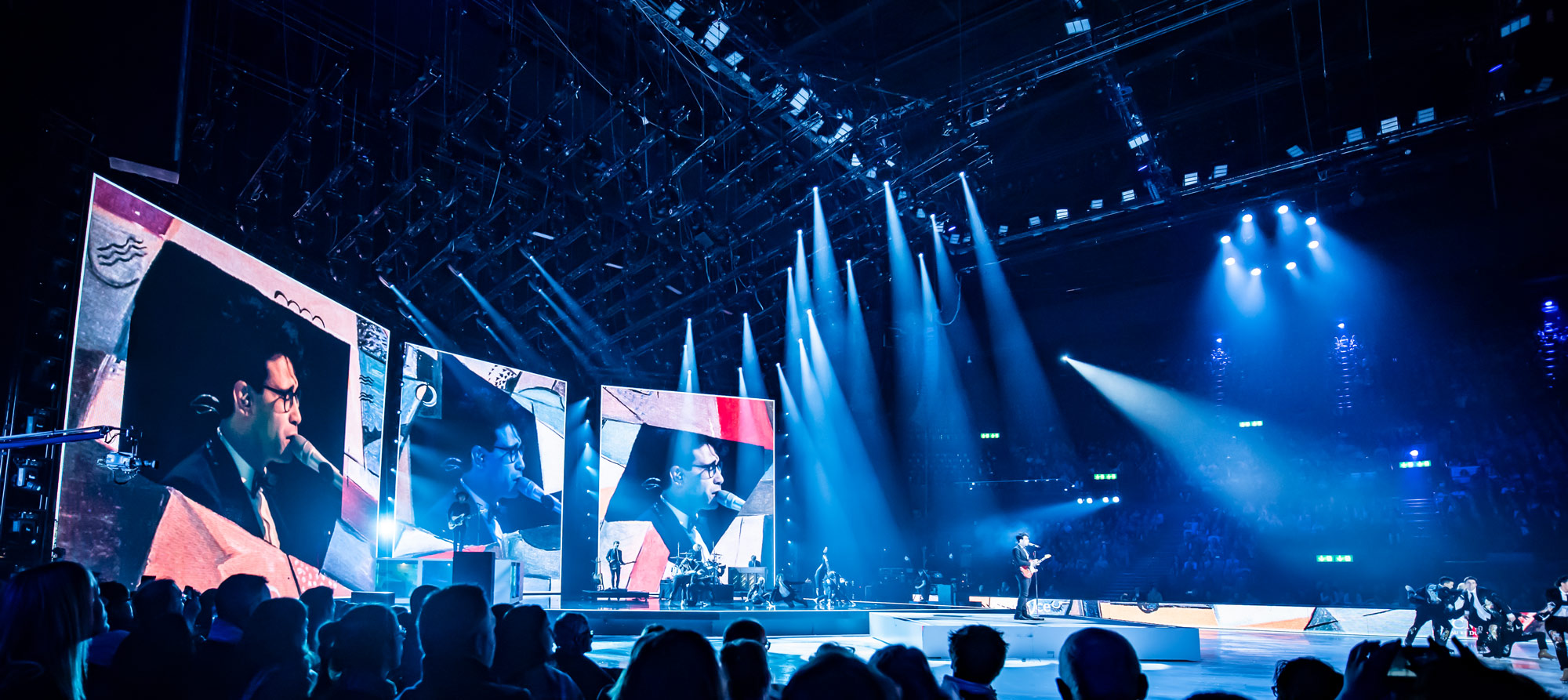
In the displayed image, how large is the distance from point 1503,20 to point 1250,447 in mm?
10660

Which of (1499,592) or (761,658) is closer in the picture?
(761,658)

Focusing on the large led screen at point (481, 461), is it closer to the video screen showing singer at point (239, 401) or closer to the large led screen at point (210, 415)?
the large led screen at point (210, 415)

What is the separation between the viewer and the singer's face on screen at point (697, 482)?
19.4m

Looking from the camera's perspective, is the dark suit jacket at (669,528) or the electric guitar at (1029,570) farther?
the dark suit jacket at (669,528)

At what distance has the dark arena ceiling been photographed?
1097cm

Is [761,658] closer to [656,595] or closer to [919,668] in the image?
[919,668]

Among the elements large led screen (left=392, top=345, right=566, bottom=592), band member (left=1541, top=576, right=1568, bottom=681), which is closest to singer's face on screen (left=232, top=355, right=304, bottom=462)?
large led screen (left=392, top=345, right=566, bottom=592)

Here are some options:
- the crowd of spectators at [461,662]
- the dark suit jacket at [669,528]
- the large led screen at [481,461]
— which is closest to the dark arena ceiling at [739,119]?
the large led screen at [481,461]

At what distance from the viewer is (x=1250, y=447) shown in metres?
19.3

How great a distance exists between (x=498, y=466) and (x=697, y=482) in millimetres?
4865

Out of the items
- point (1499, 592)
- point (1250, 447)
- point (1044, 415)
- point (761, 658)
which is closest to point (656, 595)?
point (1044, 415)

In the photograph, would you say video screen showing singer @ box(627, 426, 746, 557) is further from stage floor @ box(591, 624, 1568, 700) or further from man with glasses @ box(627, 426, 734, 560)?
stage floor @ box(591, 624, 1568, 700)

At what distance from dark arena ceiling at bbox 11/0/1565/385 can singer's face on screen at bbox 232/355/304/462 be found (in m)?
1.50

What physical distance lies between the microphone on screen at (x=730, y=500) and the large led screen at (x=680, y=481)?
21 mm
